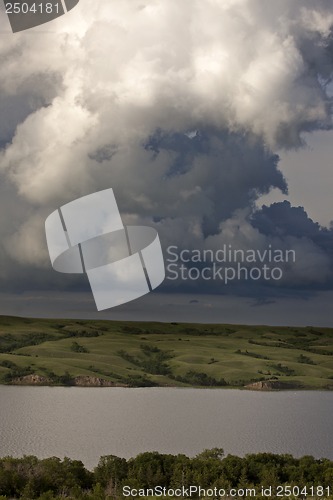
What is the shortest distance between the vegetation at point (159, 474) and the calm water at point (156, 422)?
17263 millimetres

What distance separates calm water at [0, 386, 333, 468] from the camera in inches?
2751

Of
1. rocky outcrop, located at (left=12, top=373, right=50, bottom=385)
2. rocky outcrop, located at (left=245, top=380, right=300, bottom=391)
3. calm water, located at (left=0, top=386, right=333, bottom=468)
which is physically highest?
rocky outcrop, located at (left=12, top=373, right=50, bottom=385)

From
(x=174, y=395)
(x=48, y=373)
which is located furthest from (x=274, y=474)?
(x=48, y=373)

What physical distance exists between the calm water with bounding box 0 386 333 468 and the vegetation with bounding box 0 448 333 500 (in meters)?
17.3

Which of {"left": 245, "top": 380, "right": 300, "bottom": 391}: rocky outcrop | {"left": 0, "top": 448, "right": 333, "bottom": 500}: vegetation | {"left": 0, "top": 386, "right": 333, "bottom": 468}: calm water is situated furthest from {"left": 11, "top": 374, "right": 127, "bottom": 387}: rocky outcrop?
{"left": 0, "top": 448, "right": 333, "bottom": 500}: vegetation

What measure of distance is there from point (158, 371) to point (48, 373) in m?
35.5

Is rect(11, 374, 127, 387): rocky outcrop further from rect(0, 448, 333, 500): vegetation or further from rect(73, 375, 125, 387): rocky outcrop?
rect(0, 448, 333, 500): vegetation

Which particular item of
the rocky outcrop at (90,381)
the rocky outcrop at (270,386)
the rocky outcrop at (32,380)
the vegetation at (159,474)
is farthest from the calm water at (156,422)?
the vegetation at (159,474)

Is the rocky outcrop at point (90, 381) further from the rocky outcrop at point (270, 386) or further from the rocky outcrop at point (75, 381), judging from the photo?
the rocky outcrop at point (270, 386)

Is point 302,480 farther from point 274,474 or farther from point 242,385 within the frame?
point 242,385

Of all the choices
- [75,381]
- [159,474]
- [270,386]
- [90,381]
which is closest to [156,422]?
[159,474]

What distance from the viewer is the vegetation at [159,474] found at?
33.3 metres

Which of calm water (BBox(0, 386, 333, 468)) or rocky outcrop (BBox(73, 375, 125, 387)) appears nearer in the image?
calm water (BBox(0, 386, 333, 468))

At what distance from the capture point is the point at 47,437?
7550cm
